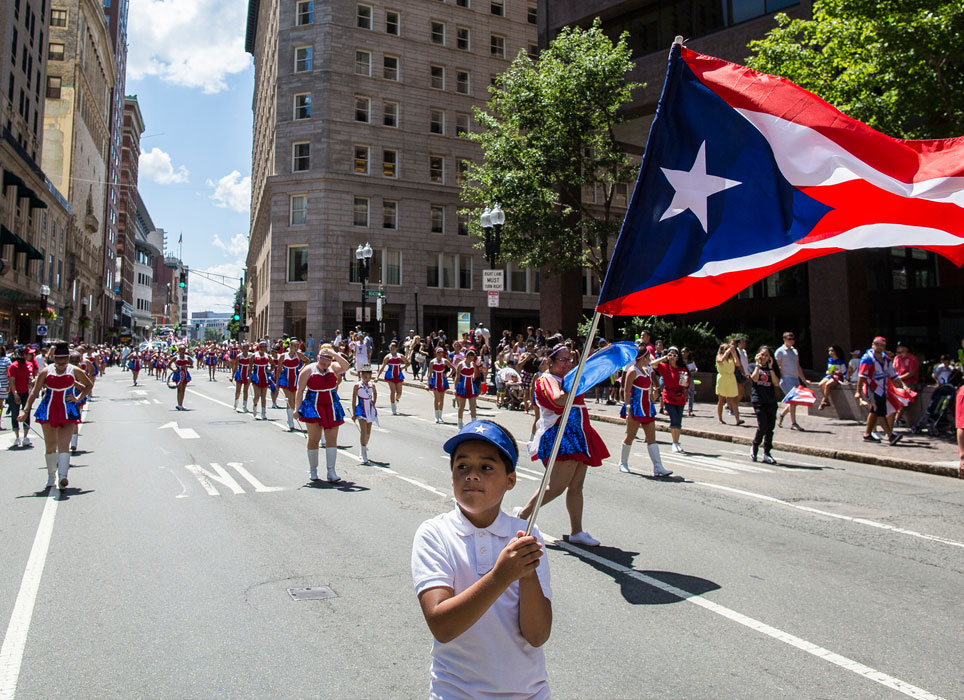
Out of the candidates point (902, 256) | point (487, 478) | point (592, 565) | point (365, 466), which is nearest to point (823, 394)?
point (902, 256)

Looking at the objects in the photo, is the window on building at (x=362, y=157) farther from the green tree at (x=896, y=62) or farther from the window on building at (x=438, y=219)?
the green tree at (x=896, y=62)

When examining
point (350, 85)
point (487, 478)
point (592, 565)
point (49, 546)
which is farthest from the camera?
point (350, 85)

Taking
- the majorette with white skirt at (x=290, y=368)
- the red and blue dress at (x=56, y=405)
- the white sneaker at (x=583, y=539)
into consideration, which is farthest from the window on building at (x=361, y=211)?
the white sneaker at (x=583, y=539)

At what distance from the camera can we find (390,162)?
50.2 metres

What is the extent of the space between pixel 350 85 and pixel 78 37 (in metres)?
41.2

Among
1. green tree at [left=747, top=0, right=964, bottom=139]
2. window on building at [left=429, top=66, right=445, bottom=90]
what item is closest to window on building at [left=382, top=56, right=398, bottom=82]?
window on building at [left=429, top=66, right=445, bottom=90]

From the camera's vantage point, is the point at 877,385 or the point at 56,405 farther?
the point at 877,385

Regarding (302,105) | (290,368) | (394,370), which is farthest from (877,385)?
(302,105)

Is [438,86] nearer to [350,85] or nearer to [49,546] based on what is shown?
[350,85]

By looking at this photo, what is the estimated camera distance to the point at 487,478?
2.40 m

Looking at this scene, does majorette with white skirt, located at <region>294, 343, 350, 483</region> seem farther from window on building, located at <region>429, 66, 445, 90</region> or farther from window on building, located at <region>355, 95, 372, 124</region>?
window on building, located at <region>429, 66, 445, 90</region>

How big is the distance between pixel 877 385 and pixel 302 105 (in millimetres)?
43462

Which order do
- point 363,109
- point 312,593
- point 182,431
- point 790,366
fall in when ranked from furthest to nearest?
point 363,109 → point 182,431 → point 790,366 → point 312,593

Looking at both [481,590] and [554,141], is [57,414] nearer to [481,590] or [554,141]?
[481,590]
